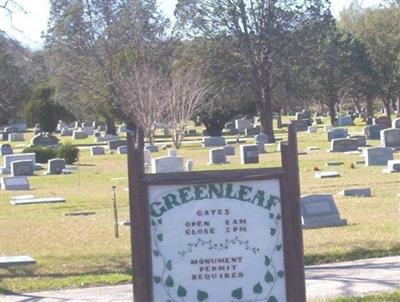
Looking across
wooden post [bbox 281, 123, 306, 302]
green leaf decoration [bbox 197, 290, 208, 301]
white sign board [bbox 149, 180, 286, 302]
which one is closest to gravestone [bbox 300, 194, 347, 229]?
wooden post [bbox 281, 123, 306, 302]

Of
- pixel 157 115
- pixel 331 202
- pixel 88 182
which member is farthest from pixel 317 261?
pixel 157 115

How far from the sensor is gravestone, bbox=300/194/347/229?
48.9 ft

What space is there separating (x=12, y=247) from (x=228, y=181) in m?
8.83

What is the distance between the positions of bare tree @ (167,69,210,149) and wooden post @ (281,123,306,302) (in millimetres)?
46385

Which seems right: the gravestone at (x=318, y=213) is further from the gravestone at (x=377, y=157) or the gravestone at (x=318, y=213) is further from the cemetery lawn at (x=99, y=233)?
the gravestone at (x=377, y=157)

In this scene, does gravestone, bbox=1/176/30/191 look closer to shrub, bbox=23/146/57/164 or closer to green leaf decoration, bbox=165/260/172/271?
shrub, bbox=23/146/57/164

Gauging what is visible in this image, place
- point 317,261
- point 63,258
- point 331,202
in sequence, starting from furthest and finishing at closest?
1. point 331,202
2. point 63,258
3. point 317,261

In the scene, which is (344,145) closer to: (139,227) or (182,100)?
(182,100)

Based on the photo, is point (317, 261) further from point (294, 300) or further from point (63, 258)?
point (294, 300)

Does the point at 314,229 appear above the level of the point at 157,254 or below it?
below

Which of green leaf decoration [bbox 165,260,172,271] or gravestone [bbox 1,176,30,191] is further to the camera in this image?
gravestone [bbox 1,176,30,191]

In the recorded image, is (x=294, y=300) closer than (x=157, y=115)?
Yes

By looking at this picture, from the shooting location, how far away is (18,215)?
835 inches

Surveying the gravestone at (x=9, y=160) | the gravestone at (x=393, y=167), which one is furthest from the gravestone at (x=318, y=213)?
the gravestone at (x=9, y=160)
